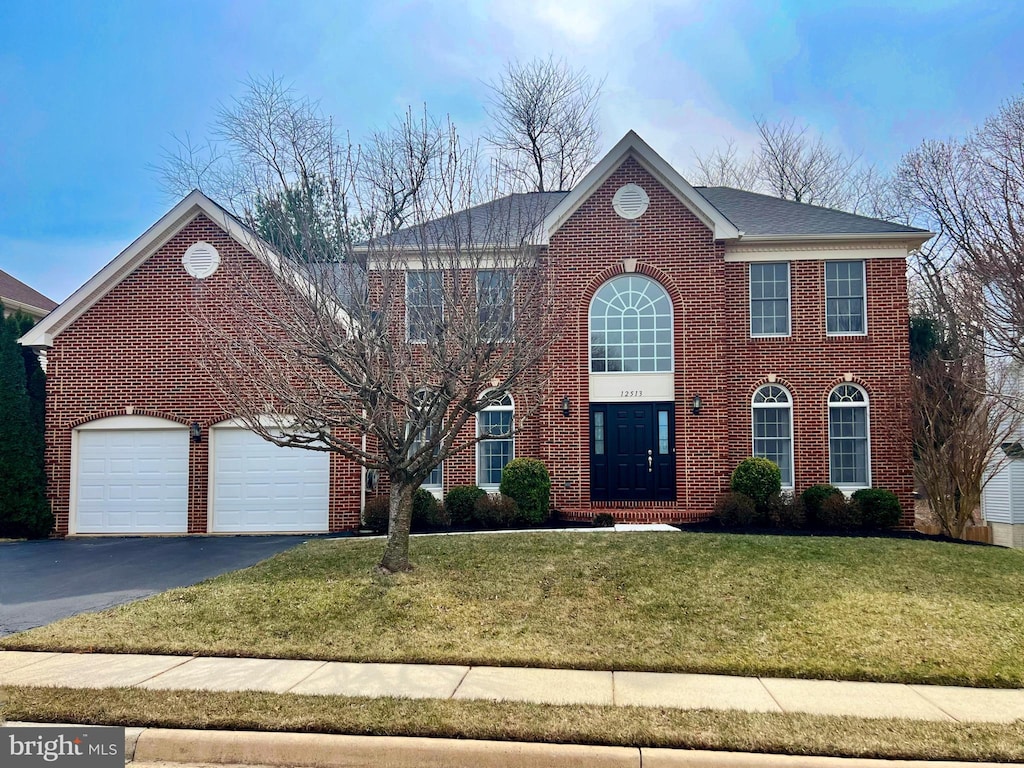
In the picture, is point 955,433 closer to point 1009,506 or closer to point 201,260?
point 1009,506

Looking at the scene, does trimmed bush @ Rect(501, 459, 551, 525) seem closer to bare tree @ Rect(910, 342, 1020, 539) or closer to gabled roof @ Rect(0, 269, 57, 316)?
bare tree @ Rect(910, 342, 1020, 539)

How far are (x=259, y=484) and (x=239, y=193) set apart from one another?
7.04 meters

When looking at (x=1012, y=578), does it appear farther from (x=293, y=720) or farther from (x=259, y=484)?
(x=259, y=484)

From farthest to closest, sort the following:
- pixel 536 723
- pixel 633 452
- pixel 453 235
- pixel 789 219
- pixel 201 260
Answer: pixel 789 219
pixel 633 452
pixel 201 260
pixel 453 235
pixel 536 723

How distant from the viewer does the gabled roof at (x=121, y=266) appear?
1424cm

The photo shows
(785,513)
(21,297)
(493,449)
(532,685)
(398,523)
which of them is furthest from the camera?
(21,297)

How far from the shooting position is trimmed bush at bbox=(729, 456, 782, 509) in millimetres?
13797

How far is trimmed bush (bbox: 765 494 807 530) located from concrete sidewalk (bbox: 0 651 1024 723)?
785cm

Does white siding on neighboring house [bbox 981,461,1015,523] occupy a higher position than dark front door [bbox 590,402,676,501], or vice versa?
dark front door [bbox 590,402,676,501]

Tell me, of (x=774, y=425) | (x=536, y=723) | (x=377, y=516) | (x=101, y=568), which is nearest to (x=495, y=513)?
(x=377, y=516)

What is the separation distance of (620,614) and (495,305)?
381cm

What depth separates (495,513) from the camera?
13648 millimetres

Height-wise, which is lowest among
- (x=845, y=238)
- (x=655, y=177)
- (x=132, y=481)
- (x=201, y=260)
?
(x=132, y=481)

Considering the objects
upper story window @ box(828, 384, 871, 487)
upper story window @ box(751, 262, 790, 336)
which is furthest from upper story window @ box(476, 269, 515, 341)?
upper story window @ box(828, 384, 871, 487)
